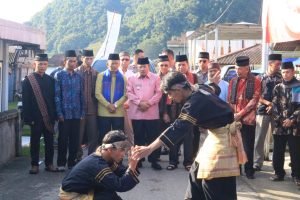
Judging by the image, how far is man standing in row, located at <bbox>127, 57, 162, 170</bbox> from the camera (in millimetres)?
8023

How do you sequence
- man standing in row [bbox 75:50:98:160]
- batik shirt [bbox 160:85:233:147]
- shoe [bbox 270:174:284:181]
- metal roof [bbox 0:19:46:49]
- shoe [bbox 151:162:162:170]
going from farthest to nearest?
metal roof [bbox 0:19:46:49], man standing in row [bbox 75:50:98:160], shoe [bbox 151:162:162:170], shoe [bbox 270:174:284:181], batik shirt [bbox 160:85:233:147]

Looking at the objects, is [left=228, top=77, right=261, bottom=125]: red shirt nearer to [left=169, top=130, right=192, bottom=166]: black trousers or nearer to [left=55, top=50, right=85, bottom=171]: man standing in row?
[left=169, top=130, right=192, bottom=166]: black trousers

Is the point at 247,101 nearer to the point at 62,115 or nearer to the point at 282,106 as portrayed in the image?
the point at 282,106

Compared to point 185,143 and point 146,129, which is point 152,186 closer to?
point 185,143

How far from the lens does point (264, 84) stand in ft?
25.0

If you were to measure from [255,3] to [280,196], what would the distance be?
56164 millimetres

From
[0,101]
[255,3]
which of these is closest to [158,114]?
[0,101]

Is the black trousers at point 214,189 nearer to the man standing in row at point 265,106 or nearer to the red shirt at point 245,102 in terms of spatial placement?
the red shirt at point 245,102

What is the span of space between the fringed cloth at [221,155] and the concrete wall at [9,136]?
4.81 m

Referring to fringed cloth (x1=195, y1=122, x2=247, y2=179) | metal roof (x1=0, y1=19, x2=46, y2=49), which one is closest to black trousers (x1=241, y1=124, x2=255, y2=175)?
fringed cloth (x1=195, y1=122, x2=247, y2=179)

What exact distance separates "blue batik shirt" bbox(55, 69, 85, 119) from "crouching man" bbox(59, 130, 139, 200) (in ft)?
11.6

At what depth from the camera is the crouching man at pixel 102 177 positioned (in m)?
4.13

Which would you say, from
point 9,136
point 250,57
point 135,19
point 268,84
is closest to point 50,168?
point 9,136

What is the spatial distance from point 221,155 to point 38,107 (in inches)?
158
